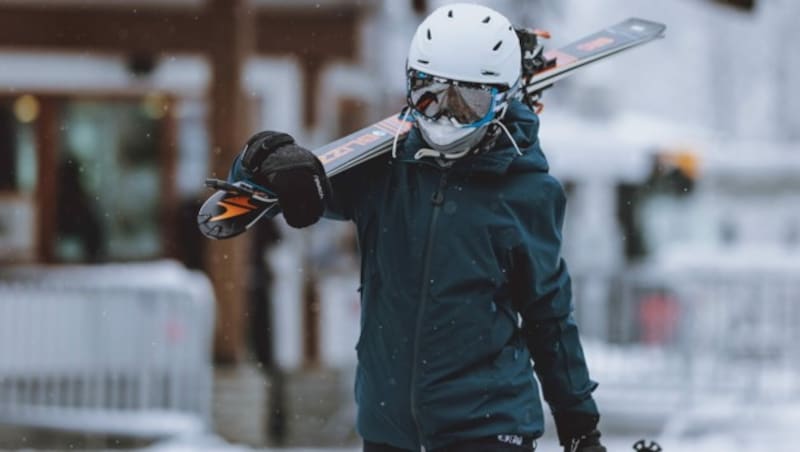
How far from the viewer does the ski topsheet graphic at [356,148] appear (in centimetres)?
325

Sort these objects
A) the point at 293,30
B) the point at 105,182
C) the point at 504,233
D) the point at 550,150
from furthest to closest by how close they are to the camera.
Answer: the point at 550,150 → the point at 105,182 → the point at 293,30 → the point at 504,233

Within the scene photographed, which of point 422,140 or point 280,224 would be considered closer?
point 422,140

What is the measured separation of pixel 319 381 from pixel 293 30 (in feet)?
11.7

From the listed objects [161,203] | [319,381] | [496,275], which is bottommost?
[319,381]

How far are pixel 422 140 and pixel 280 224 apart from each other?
25.4ft

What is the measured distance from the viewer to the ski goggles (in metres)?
3.32

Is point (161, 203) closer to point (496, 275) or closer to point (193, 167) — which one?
point (193, 167)

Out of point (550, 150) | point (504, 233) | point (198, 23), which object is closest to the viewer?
point (504, 233)

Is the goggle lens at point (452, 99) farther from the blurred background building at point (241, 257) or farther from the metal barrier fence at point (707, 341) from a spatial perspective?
the metal barrier fence at point (707, 341)

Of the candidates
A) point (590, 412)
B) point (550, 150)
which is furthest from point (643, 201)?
point (590, 412)

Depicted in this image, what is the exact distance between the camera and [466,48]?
333cm

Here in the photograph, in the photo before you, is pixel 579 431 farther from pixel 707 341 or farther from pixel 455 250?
pixel 707 341

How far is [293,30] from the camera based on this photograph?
13922 mm

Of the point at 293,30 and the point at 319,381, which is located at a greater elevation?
the point at 293,30
